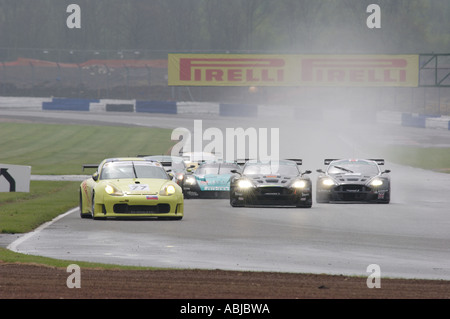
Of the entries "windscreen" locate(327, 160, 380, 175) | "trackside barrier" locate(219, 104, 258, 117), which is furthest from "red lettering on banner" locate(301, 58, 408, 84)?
"windscreen" locate(327, 160, 380, 175)

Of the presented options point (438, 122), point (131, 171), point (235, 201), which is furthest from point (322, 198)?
point (438, 122)

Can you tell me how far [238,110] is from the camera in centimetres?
7150

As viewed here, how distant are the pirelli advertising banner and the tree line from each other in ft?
110

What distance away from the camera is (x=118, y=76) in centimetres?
8569

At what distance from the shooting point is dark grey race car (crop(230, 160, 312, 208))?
21.8 m

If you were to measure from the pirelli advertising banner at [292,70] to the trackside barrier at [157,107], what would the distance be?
1481 cm

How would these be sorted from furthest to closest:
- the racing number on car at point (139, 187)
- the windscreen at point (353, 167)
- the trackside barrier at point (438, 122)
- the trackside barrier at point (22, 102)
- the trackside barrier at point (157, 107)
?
the trackside barrier at point (22, 102)
the trackside barrier at point (157, 107)
the trackside barrier at point (438, 122)
the windscreen at point (353, 167)
the racing number on car at point (139, 187)

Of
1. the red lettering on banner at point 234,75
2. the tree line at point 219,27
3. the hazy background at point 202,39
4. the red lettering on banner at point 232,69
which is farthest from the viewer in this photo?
the tree line at point 219,27

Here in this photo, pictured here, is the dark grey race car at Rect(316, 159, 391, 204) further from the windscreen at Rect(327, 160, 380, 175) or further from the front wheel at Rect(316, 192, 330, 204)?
the windscreen at Rect(327, 160, 380, 175)

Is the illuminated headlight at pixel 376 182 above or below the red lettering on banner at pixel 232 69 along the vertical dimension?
below

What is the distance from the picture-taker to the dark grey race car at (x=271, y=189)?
71.6 feet

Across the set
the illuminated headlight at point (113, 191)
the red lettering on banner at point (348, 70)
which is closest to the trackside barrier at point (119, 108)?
the red lettering on banner at point (348, 70)

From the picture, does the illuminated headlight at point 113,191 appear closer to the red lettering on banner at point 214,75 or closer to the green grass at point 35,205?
the green grass at point 35,205

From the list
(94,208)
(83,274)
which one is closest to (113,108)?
(94,208)
